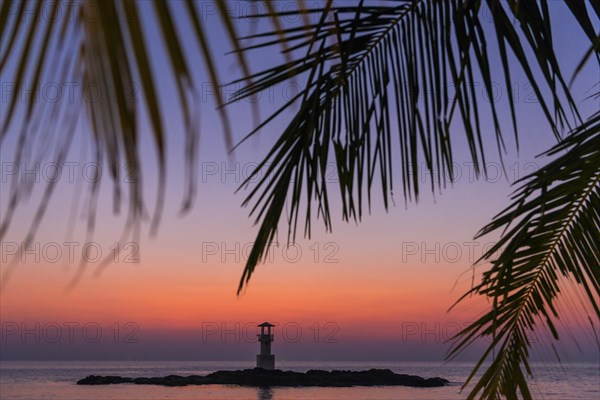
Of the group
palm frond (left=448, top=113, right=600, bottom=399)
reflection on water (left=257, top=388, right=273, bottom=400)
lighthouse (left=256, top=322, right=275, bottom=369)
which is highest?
lighthouse (left=256, top=322, right=275, bottom=369)

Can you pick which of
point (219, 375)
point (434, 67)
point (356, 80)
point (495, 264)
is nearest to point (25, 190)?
point (434, 67)

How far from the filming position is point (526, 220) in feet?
7.79

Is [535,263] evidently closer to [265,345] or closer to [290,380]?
[265,345]

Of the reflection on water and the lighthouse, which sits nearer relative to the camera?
the lighthouse

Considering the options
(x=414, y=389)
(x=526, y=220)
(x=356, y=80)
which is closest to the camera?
(x=356, y=80)

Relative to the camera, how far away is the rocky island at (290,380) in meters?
40.0

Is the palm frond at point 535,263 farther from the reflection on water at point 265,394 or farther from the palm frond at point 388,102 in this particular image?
the reflection on water at point 265,394

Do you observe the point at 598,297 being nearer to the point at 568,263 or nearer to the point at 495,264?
the point at 568,263

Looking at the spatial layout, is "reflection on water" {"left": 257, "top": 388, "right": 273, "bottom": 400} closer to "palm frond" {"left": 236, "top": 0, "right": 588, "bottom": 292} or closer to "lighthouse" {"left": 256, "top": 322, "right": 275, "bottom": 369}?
"lighthouse" {"left": 256, "top": 322, "right": 275, "bottom": 369}

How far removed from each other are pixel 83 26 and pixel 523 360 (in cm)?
263

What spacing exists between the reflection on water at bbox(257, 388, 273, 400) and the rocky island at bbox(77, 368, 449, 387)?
0.93m

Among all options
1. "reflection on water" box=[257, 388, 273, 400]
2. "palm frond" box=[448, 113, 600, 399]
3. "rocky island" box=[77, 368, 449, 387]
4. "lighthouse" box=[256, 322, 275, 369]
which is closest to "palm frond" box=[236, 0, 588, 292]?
"palm frond" box=[448, 113, 600, 399]

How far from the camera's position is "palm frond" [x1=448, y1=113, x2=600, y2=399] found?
2287mm

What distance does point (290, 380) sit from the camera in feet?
133
